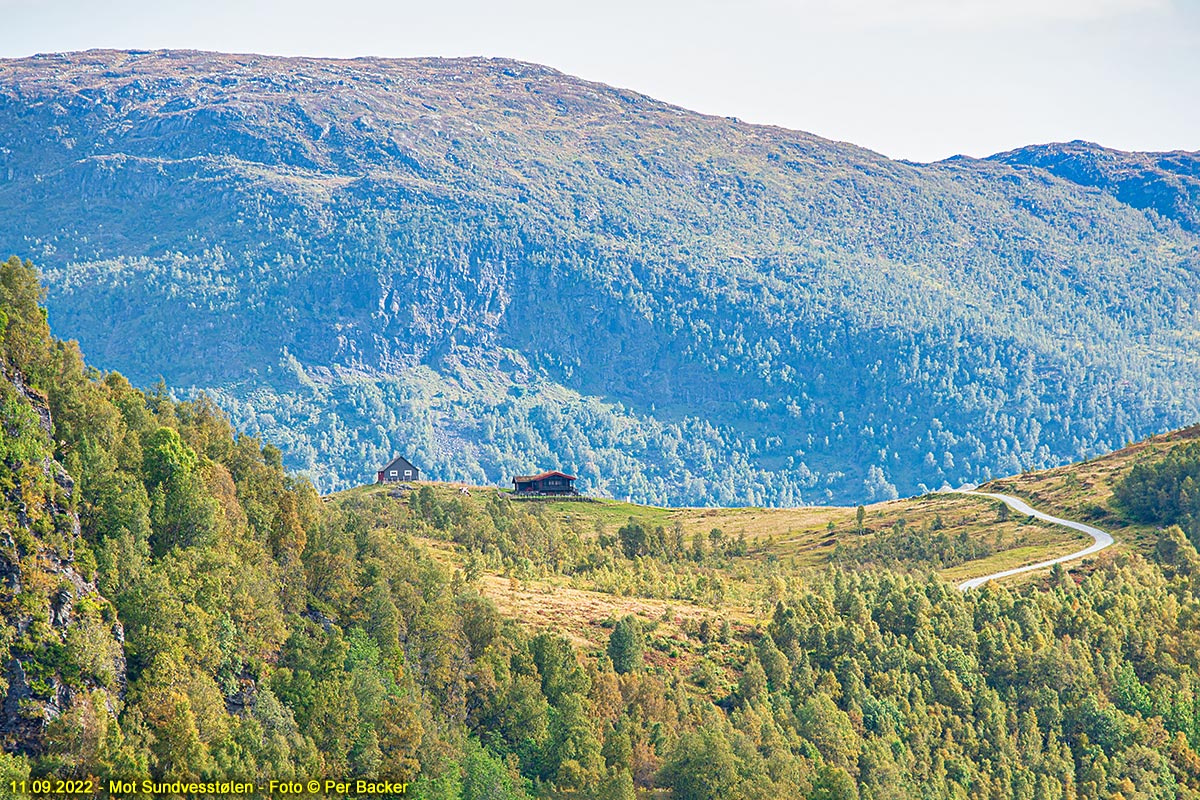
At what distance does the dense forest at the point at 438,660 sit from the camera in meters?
71.2

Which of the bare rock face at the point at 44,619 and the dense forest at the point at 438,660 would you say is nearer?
the bare rock face at the point at 44,619

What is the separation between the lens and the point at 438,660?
9625 centimetres

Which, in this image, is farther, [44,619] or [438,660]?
[438,660]

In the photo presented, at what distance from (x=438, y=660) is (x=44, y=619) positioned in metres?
31.5

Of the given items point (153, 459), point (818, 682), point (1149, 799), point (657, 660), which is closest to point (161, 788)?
point (153, 459)

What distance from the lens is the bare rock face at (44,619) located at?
66.4m

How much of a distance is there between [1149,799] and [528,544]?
209ft

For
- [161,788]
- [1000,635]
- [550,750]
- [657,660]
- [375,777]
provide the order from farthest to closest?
1. [1000,635]
2. [657,660]
3. [550,750]
4. [375,777]
5. [161,788]

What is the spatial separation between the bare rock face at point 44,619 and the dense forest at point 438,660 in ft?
0.39

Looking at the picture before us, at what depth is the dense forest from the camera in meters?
71.2

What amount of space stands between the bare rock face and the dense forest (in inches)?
4.7

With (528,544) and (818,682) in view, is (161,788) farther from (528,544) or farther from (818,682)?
(528,544)

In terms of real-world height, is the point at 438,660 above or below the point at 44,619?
below

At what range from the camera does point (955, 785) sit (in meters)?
117
